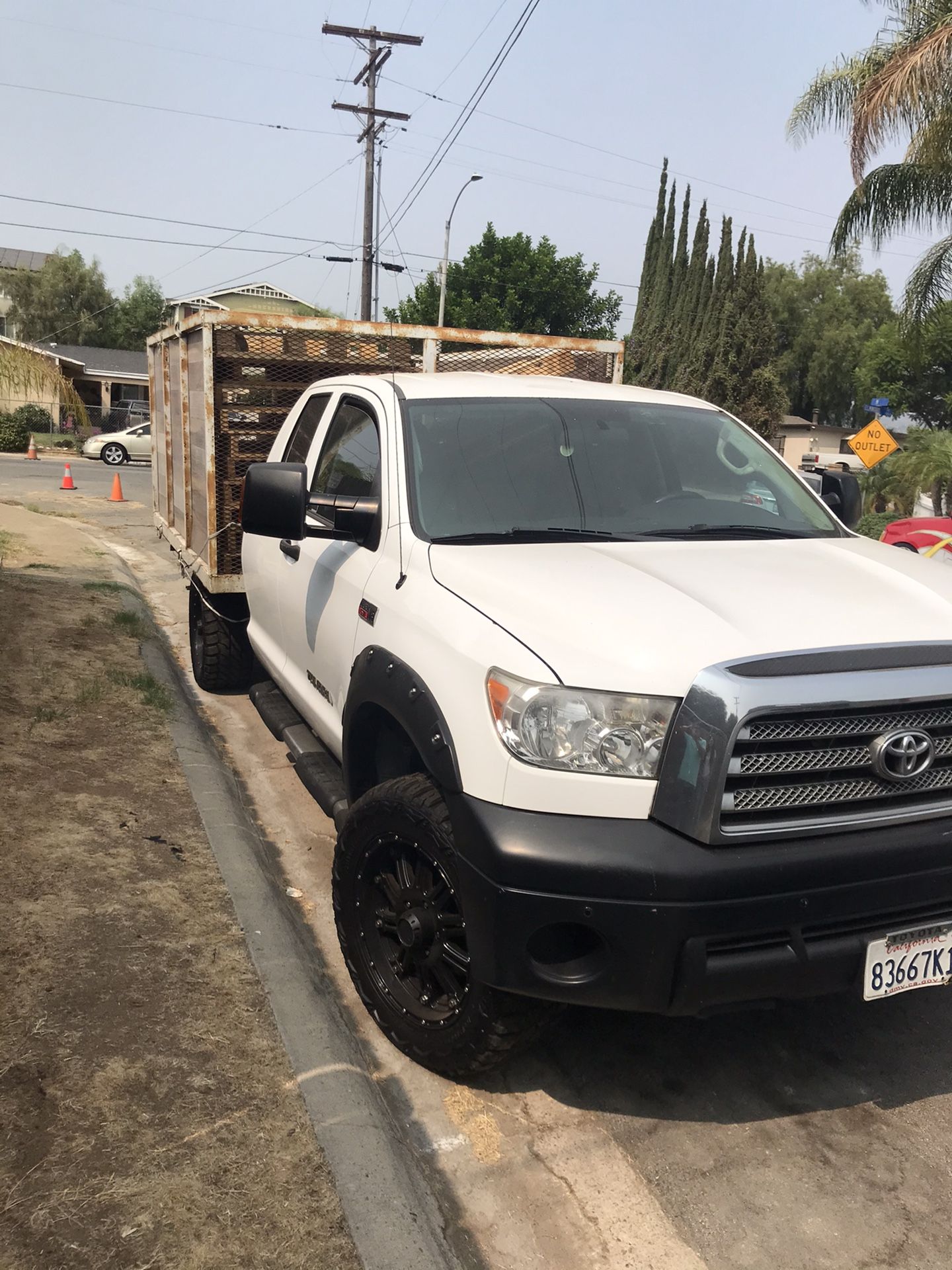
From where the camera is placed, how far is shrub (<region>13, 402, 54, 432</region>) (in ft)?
131

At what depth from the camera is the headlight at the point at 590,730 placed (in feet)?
8.45

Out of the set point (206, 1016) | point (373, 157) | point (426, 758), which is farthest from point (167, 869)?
point (373, 157)

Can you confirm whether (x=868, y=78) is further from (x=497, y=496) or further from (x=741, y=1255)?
(x=741, y=1255)

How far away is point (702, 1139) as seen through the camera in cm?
302

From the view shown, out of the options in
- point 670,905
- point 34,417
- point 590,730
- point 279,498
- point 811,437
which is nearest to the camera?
point 670,905

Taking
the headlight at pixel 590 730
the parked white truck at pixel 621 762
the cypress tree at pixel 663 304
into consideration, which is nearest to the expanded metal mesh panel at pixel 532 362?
the parked white truck at pixel 621 762

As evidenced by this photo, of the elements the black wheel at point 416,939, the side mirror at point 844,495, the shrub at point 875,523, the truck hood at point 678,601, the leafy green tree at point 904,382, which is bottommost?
the shrub at point 875,523

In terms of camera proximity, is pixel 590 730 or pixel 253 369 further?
pixel 253 369

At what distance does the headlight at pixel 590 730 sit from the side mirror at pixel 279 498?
1.51m

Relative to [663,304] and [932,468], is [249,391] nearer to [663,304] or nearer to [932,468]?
[932,468]

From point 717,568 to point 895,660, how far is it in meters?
0.64

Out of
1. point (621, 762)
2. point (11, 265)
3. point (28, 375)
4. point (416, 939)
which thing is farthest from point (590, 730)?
point (11, 265)

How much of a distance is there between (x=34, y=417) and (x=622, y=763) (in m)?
42.8

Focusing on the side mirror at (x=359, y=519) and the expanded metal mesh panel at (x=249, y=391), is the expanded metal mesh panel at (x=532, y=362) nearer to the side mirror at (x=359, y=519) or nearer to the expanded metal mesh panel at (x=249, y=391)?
the expanded metal mesh panel at (x=249, y=391)
